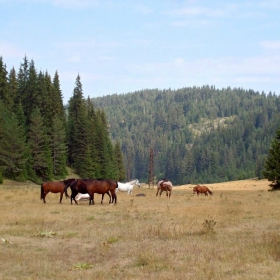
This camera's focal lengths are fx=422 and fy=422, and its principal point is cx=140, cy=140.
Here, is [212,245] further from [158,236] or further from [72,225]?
[72,225]

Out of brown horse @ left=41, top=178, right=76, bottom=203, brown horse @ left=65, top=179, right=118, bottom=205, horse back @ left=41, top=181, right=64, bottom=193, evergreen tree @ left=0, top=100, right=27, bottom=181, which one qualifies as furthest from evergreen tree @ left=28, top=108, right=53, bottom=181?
brown horse @ left=65, top=179, right=118, bottom=205

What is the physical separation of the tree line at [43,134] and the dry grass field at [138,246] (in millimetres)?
39437

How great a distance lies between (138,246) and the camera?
13977mm

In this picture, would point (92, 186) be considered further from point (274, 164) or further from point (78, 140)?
point (78, 140)

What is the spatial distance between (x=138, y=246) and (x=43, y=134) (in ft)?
189

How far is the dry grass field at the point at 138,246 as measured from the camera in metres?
10.8

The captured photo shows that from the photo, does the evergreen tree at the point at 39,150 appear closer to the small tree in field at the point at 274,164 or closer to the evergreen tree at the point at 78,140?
the evergreen tree at the point at 78,140

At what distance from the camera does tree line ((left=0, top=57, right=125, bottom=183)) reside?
5978 cm

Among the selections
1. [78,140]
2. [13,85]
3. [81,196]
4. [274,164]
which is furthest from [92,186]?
[13,85]

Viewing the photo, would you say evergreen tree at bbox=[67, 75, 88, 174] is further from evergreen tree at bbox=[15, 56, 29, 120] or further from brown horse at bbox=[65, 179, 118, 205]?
brown horse at bbox=[65, 179, 118, 205]

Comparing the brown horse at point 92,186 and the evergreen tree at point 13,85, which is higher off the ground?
the evergreen tree at point 13,85

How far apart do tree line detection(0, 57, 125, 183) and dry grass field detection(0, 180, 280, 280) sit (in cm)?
3944

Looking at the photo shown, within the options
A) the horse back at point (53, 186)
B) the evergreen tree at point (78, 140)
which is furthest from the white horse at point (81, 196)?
the evergreen tree at point (78, 140)

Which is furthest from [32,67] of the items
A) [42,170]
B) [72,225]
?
[72,225]
